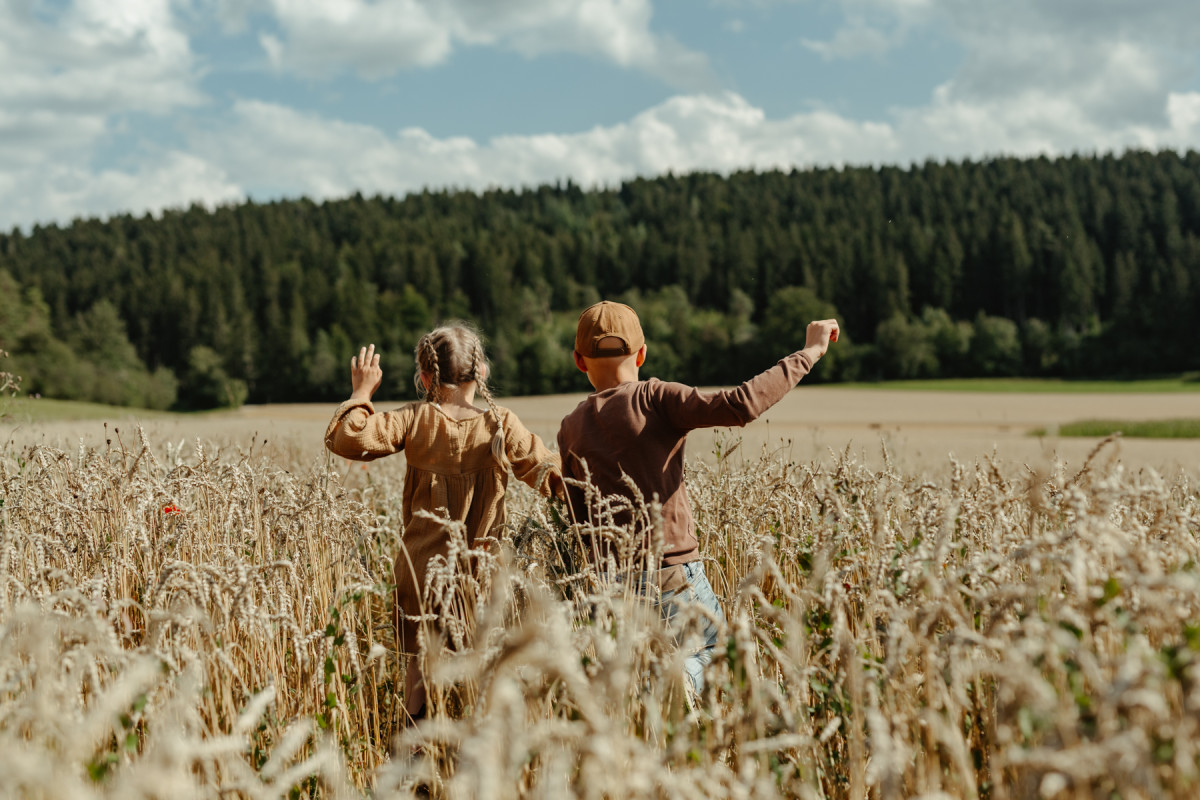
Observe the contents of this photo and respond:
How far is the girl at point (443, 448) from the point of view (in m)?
3.66

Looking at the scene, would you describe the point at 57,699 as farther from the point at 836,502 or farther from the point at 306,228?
the point at 306,228

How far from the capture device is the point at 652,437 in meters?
3.50

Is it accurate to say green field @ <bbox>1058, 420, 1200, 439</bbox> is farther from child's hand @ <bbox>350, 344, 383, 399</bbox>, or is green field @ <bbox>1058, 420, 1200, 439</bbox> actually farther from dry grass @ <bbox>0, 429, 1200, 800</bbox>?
child's hand @ <bbox>350, 344, 383, 399</bbox>

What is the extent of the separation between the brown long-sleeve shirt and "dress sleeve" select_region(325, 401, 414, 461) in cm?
78

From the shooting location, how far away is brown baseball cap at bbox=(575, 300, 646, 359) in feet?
11.9

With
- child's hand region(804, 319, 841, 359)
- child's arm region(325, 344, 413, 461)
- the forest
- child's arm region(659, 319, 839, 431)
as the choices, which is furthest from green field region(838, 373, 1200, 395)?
child's arm region(325, 344, 413, 461)

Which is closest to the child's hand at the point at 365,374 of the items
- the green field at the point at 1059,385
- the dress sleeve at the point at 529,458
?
the dress sleeve at the point at 529,458

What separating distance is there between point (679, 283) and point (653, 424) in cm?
11326

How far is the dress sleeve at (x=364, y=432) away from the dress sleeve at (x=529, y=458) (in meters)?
0.48

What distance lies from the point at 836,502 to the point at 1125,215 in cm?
12305

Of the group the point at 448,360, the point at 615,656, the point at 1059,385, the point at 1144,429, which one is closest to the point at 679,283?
the point at 1059,385

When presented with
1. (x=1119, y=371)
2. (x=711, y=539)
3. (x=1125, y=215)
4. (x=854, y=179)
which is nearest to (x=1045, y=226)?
(x=1125, y=215)

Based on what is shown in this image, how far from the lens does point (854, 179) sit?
452 ft

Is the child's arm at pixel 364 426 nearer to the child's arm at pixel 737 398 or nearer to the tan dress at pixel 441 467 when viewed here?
the tan dress at pixel 441 467
